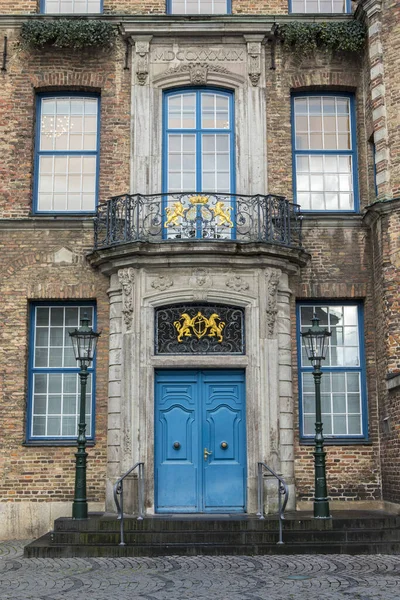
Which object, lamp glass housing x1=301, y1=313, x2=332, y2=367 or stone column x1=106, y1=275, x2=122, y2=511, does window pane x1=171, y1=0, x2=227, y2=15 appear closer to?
stone column x1=106, y1=275, x2=122, y2=511

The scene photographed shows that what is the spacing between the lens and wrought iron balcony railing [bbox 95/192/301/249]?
13.4 metres

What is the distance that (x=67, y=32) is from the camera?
14328 millimetres

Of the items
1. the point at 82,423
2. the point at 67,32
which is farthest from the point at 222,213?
the point at 67,32

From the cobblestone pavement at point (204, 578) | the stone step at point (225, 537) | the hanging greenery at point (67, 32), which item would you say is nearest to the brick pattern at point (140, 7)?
the hanging greenery at point (67, 32)

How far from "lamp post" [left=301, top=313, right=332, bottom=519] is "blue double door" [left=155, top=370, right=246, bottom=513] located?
1.79 metres

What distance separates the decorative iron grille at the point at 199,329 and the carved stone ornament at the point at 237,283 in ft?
1.25

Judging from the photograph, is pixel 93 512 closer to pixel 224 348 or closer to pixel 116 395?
pixel 116 395

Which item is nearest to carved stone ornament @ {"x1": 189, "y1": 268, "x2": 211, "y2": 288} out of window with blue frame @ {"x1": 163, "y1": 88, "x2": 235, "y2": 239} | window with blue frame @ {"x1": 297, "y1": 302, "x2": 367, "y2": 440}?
window with blue frame @ {"x1": 163, "y1": 88, "x2": 235, "y2": 239}

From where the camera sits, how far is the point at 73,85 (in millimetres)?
14492

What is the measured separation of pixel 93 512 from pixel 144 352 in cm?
281

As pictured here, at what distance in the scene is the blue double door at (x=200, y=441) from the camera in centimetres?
1292

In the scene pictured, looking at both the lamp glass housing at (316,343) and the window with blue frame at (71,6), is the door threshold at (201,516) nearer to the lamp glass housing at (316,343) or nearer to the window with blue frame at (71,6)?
the lamp glass housing at (316,343)

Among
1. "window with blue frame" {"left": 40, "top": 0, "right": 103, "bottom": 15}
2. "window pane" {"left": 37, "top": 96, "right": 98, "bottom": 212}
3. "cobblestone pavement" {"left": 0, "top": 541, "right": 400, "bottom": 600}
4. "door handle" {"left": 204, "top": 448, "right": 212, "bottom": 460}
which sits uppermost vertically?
"window with blue frame" {"left": 40, "top": 0, "right": 103, "bottom": 15}

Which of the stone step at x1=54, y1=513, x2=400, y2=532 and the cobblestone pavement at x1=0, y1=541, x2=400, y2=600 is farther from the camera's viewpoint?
the stone step at x1=54, y1=513, x2=400, y2=532
